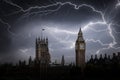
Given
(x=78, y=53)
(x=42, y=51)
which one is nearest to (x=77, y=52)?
(x=78, y=53)

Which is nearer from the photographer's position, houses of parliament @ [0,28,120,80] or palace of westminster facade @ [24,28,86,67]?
houses of parliament @ [0,28,120,80]

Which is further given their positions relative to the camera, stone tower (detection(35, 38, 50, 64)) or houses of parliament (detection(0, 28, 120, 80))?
stone tower (detection(35, 38, 50, 64))

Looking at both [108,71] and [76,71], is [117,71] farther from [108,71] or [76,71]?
[76,71]

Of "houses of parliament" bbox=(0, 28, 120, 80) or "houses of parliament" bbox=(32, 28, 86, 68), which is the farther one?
"houses of parliament" bbox=(32, 28, 86, 68)

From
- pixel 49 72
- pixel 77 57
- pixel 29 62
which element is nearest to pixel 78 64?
pixel 77 57

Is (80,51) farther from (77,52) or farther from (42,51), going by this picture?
(42,51)

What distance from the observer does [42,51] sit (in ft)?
320

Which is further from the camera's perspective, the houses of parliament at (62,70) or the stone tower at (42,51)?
the stone tower at (42,51)

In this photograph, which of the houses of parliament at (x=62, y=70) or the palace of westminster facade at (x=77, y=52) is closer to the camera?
the houses of parliament at (x=62, y=70)

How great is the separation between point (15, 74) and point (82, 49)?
2294cm

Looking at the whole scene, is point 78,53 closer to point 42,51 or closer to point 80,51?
point 80,51

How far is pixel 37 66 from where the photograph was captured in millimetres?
88438

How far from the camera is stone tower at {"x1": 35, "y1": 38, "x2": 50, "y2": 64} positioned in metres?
91.9

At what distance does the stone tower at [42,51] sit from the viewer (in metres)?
91.9
